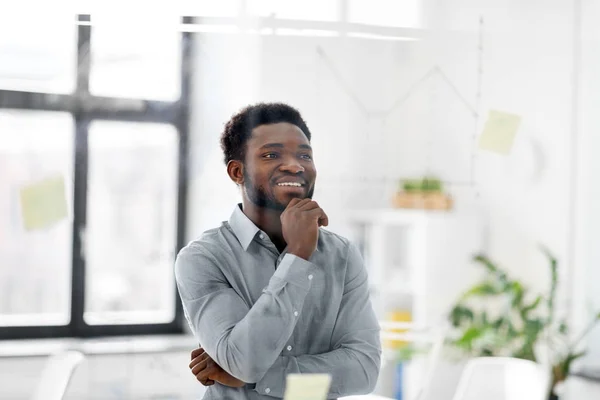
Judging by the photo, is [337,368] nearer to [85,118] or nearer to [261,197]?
[261,197]

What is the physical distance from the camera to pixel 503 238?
1226 millimetres

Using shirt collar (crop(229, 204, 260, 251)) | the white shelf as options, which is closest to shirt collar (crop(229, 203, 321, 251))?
shirt collar (crop(229, 204, 260, 251))

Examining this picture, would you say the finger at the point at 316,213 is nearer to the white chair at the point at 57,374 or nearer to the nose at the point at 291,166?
the nose at the point at 291,166

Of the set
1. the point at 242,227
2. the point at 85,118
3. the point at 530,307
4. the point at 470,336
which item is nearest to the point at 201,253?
the point at 242,227

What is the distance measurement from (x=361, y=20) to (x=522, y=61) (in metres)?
0.31

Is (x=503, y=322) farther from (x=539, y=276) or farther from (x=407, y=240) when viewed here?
(x=407, y=240)

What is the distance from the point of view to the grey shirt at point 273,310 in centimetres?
96

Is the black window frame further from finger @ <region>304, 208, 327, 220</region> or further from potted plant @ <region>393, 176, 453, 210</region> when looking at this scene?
potted plant @ <region>393, 176, 453, 210</region>

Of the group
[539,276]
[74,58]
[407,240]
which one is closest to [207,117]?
[74,58]

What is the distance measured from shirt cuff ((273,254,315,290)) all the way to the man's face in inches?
3.2

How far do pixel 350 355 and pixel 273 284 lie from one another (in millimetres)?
170

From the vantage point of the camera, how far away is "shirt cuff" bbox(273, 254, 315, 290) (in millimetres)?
978

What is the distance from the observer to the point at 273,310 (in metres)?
0.96

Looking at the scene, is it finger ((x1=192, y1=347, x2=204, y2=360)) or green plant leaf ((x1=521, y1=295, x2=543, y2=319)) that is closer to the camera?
finger ((x1=192, y1=347, x2=204, y2=360))
